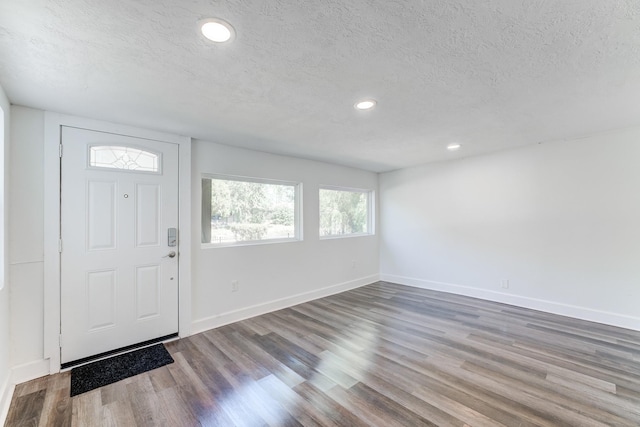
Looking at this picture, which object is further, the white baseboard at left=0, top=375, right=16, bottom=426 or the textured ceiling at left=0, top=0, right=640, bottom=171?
the white baseboard at left=0, top=375, right=16, bottom=426

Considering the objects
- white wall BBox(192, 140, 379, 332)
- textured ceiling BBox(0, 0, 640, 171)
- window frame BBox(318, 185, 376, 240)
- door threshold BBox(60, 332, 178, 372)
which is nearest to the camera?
textured ceiling BBox(0, 0, 640, 171)

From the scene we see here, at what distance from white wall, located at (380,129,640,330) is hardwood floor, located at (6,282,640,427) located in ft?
1.54

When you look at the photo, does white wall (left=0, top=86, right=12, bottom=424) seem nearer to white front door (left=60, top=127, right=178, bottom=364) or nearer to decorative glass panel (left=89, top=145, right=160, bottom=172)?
white front door (left=60, top=127, right=178, bottom=364)

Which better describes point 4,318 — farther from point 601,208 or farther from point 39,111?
A: point 601,208

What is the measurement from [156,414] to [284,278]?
2.37m

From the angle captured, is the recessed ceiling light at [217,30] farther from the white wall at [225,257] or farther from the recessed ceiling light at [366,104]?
the white wall at [225,257]

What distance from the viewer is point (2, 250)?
7.00ft

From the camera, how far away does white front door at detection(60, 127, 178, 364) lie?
2.55 meters

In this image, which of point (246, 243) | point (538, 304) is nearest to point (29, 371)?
point (246, 243)

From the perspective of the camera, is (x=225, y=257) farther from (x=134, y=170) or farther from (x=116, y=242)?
(x=134, y=170)

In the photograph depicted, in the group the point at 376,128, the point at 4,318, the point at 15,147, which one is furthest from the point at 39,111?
the point at 376,128

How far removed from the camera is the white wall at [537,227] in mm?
3266

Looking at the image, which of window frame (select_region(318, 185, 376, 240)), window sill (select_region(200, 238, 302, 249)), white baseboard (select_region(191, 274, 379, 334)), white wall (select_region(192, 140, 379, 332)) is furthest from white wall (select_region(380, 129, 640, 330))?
window sill (select_region(200, 238, 302, 249))

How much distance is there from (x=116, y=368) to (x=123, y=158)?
77.9 inches
